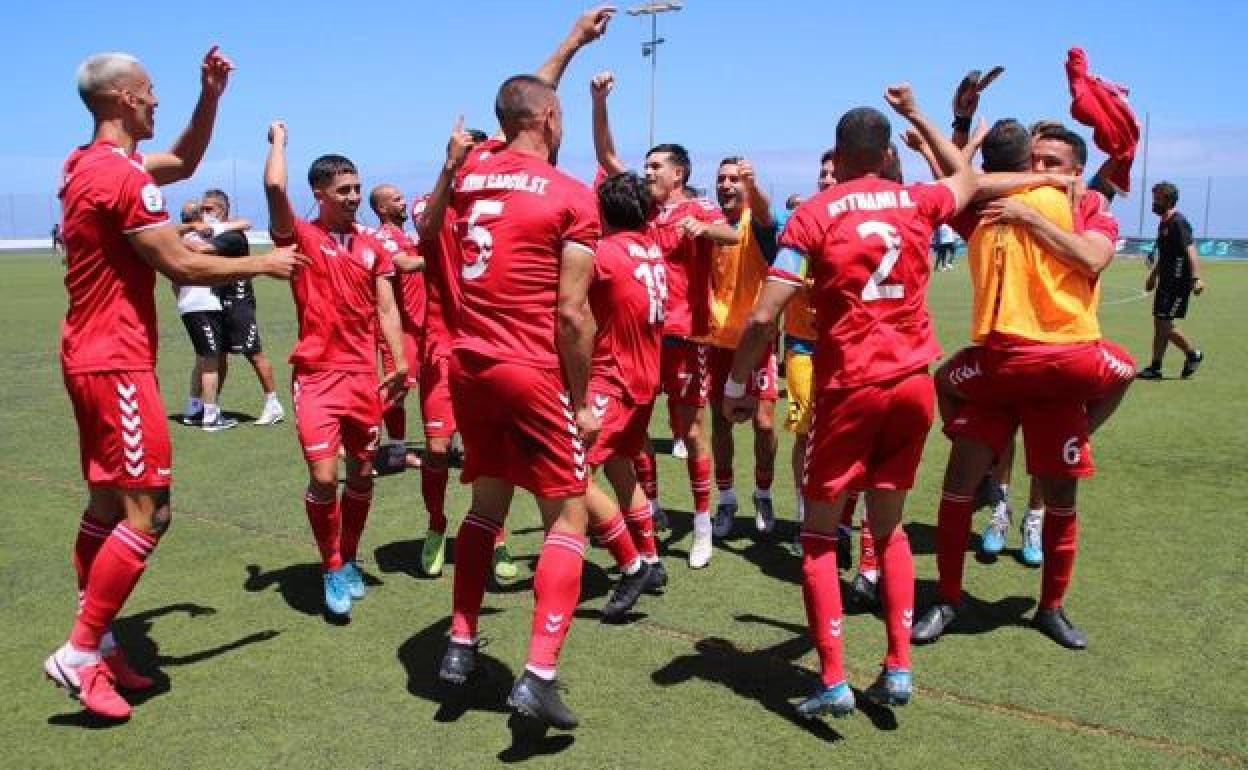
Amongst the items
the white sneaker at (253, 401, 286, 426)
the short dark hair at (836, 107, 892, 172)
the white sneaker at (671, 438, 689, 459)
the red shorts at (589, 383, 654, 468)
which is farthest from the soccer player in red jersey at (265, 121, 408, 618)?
the white sneaker at (253, 401, 286, 426)

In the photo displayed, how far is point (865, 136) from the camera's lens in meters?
4.28

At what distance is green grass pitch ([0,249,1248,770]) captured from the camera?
13.4 ft

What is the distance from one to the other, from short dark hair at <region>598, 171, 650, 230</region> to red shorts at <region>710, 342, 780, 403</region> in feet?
4.02

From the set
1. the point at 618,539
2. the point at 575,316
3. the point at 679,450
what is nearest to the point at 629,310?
the point at 618,539

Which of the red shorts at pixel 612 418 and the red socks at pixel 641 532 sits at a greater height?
the red shorts at pixel 612 418

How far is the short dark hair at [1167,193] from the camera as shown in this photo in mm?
13352

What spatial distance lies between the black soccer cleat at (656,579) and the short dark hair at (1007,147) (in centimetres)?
273

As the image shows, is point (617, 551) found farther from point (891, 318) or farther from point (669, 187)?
point (669, 187)

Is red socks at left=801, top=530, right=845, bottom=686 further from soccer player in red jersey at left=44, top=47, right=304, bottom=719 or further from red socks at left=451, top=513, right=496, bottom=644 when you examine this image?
soccer player in red jersey at left=44, top=47, right=304, bottom=719

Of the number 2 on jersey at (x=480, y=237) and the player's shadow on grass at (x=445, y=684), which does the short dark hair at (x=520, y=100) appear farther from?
the player's shadow on grass at (x=445, y=684)

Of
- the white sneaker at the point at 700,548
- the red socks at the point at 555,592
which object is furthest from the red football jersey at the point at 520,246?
the white sneaker at the point at 700,548

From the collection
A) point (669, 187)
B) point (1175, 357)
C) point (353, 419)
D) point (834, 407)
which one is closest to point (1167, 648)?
point (834, 407)

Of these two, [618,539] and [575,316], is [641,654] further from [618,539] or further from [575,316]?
[575,316]

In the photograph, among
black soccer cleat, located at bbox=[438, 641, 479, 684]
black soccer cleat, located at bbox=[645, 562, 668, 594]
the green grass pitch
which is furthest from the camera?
black soccer cleat, located at bbox=[645, 562, 668, 594]
